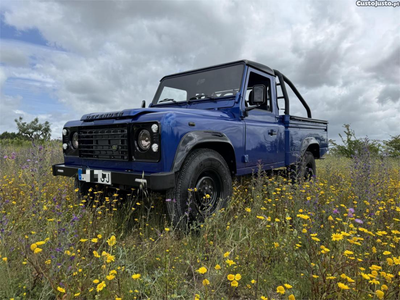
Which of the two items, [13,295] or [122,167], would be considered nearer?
[13,295]

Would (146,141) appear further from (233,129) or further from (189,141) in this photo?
(233,129)

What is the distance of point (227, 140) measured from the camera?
9.84 ft

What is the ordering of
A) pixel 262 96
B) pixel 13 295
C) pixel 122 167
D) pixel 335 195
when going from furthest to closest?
pixel 335 195
pixel 262 96
pixel 122 167
pixel 13 295

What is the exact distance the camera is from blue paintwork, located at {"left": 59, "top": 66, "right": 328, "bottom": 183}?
2.39m

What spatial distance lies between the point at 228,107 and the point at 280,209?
1509 mm

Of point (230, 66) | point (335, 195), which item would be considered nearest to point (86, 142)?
point (230, 66)

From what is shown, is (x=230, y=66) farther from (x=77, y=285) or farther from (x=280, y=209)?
(x=77, y=285)


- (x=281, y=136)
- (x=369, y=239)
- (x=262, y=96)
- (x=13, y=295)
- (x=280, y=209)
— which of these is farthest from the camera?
(x=281, y=136)

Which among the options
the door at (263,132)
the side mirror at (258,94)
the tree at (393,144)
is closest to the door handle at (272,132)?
the door at (263,132)

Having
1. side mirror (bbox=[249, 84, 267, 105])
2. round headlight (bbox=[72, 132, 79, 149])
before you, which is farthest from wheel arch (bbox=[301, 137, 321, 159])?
round headlight (bbox=[72, 132, 79, 149])

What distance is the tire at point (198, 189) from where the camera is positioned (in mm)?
2443

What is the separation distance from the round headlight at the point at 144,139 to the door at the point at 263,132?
154 centimetres

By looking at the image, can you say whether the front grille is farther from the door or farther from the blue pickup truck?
the door

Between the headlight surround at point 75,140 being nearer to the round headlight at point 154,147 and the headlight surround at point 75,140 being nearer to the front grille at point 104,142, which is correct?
the front grille at point 104,142
